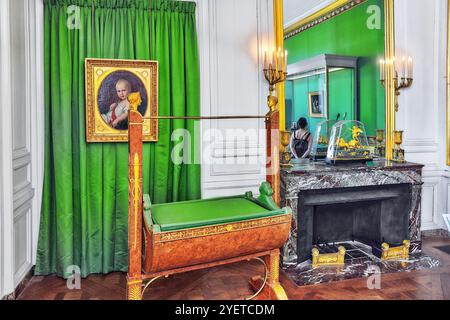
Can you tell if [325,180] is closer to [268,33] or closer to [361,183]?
[361,183]

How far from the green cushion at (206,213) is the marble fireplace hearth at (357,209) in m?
0.67

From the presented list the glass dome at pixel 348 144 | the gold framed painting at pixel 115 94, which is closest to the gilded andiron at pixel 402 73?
the glass dome at pixel 348 144

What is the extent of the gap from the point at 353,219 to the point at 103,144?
2530mm

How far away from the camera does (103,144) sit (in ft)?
10.9

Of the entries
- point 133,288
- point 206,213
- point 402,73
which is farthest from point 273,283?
point 402,73

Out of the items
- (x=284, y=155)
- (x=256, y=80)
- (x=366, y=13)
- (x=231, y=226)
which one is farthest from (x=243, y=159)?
(x=366, y=13)

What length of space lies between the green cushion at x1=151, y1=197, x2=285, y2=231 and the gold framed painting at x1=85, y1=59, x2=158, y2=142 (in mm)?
876

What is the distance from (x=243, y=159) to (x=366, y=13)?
198 cm

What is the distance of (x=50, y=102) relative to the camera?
126 inches

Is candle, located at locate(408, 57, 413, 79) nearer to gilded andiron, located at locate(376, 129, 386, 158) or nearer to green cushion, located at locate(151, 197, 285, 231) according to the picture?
gilded andiron, located at locate(376, 129, 386, 158)

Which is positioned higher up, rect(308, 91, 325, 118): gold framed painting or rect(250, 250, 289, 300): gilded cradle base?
rect(308, 91, 325, 118): gold framed painting

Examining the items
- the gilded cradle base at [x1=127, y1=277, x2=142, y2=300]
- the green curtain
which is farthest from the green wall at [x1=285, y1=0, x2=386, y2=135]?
the gilded cradle base at [x1=127, y1=277, x2=142, y2=300]

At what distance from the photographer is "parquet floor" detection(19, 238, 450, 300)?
2922 millimetres

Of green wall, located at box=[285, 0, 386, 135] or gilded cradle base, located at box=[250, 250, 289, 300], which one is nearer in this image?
gilded cradle base, located at box=[250, 250, 289, 300]
